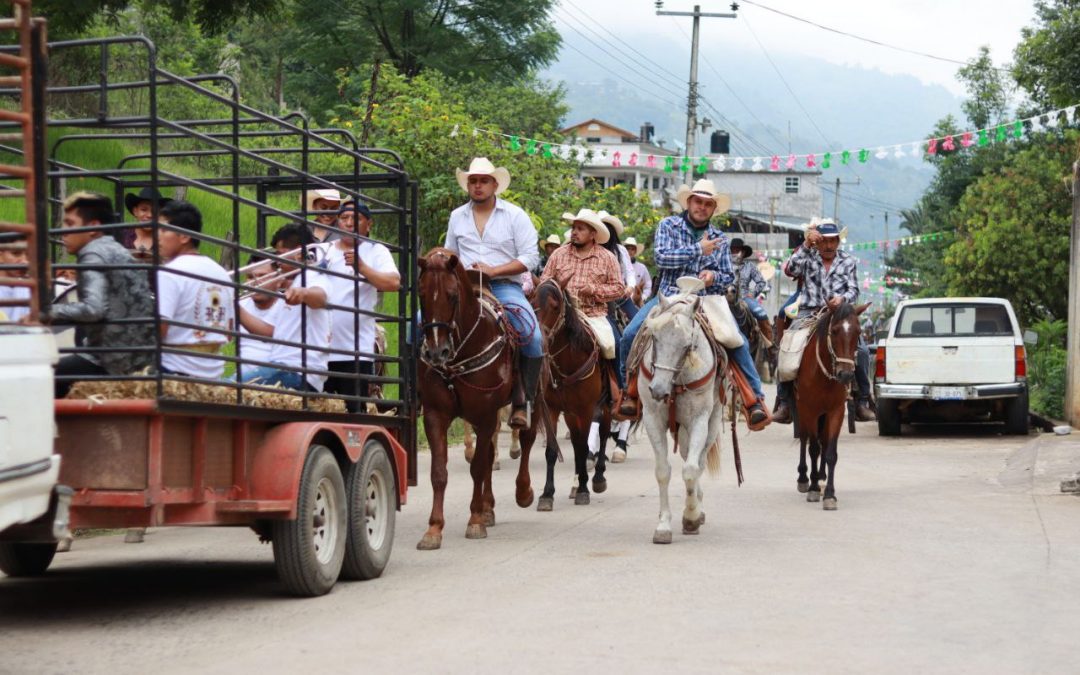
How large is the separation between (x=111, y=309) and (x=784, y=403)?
886 centimetres

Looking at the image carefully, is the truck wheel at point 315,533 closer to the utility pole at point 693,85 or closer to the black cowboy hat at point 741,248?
the black cowboy hat at point 741,248

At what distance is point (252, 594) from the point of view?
913 cm

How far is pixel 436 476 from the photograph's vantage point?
11.4 meters

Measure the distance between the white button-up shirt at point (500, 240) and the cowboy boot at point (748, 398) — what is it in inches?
72.4

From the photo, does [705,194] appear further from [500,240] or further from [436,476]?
[436,476]

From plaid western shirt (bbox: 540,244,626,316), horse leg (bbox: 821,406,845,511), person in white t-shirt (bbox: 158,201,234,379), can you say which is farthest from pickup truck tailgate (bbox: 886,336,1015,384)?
person in white t-shirt (bbox: 158,201,234,379)

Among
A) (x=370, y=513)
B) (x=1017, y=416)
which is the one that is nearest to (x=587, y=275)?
(x=370, y=513)

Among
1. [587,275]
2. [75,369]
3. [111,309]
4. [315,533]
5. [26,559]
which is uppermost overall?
[587,275]

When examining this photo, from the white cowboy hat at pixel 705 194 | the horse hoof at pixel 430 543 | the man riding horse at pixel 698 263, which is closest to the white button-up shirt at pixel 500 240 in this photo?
the man riding horse at pixel 698 263

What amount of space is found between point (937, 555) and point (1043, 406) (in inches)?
689

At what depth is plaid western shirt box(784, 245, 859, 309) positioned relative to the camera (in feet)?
48.7

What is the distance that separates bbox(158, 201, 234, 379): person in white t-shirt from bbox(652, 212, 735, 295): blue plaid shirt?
4.74 m

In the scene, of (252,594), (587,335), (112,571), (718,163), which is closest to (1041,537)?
(587,335)

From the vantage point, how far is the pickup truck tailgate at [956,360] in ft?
74.3
